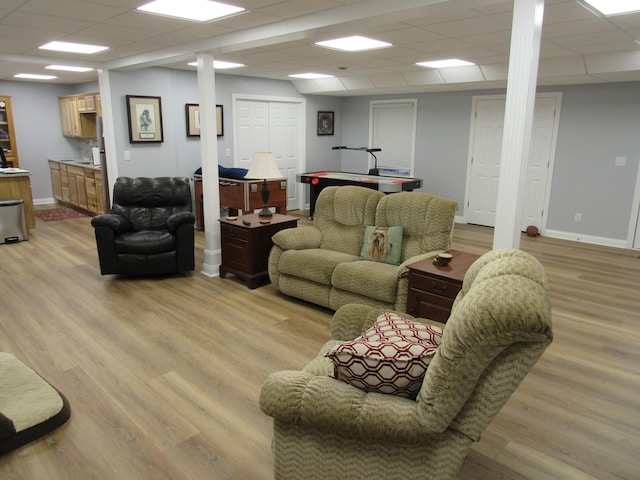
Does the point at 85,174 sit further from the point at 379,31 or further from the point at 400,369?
the point at 400,369

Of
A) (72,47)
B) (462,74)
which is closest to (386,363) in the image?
(72,47)

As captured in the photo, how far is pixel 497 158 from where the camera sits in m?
7.30

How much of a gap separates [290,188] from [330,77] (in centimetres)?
206

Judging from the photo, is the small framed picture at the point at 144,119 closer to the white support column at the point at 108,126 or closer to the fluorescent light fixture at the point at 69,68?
the white support column at the point at 108,126

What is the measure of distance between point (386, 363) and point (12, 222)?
6.12 metres

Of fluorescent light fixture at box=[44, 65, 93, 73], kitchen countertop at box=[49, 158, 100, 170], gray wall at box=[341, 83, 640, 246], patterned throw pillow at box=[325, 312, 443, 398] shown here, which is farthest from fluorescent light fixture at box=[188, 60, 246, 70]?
patterned throw pillow at box=[325, 312, 443, 398]

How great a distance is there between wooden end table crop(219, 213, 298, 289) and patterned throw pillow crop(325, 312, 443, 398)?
2820 millimetres

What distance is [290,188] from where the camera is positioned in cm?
847

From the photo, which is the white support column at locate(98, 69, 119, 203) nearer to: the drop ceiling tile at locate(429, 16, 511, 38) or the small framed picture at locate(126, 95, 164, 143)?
the small framed picture at locate(126, 95, 164, 143)

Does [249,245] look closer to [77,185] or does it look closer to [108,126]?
[108,126]

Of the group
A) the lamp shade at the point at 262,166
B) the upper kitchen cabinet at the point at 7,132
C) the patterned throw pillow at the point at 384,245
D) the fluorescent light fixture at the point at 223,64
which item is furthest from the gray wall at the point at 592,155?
the upper kitchen cabinet at the point at 7,132

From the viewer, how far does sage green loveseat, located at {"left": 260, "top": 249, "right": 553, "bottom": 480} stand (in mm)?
1330

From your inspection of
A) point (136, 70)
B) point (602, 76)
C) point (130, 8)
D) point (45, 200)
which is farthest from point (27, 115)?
point (602, 76)

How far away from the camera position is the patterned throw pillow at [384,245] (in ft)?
12.6
